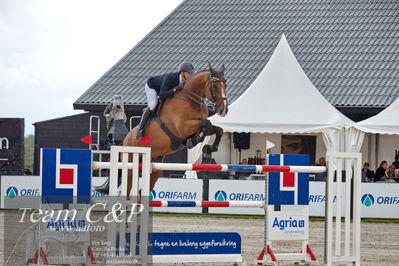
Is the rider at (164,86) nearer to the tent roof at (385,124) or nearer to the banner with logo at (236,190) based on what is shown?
the banner with logo at (236,190)

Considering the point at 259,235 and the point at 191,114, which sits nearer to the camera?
the point at 191,114

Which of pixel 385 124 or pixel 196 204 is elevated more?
pixel 385 124

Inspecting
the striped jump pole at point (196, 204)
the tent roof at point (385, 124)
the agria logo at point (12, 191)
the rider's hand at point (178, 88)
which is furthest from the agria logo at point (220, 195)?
the striped jump pole at point (196, 204)

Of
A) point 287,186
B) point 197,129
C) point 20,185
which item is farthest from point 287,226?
point 20,185

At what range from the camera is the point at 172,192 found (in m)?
20.3

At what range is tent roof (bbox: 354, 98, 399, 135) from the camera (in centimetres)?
2180

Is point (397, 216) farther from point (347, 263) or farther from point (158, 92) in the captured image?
point (347, 263)

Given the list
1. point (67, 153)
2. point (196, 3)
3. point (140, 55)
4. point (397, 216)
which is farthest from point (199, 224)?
point (196, 3)

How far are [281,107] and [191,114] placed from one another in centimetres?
907

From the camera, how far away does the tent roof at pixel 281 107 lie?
22.1 metres

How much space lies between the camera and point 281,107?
73.5 feet

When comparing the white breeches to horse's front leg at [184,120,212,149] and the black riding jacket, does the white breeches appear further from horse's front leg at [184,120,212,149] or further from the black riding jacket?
horse's front leg at [184,120,212,149]

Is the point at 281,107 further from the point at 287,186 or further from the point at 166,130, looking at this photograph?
the point at 287,186

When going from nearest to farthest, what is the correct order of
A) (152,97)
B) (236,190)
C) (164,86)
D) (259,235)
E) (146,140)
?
1. (164,86)
2. (146,140)
3. (152,97)
4. (259,235)
5. (236,190)
